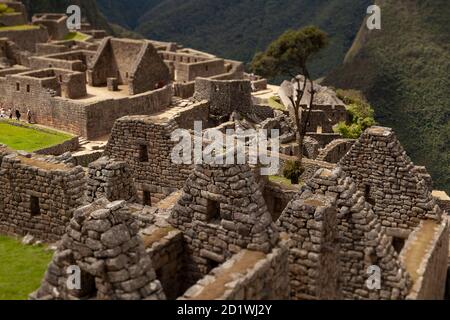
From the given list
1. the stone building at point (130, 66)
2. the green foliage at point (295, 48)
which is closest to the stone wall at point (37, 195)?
the stone building at point (130, 66)

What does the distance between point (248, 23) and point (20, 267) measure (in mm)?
155671

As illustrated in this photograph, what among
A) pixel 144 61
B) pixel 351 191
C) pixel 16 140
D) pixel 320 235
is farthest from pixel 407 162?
pixel 144 61

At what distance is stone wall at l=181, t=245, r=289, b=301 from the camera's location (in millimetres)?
6543

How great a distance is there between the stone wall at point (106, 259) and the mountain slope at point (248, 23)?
11324 centimetres

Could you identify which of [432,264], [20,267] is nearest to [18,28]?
[20,267]

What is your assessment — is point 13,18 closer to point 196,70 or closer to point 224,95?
point 196,70

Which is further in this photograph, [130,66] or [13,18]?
[13,18]

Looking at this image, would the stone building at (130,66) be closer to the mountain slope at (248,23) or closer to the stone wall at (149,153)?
the stone wall at (149,153)

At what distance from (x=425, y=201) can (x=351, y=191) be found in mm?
2834

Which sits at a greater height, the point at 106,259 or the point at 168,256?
the point at 106,259

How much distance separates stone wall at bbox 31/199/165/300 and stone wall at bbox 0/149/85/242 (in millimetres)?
3242

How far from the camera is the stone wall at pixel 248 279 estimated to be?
6.54 metres

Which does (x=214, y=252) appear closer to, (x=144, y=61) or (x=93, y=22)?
(x=144, y=61)

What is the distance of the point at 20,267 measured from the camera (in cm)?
930
